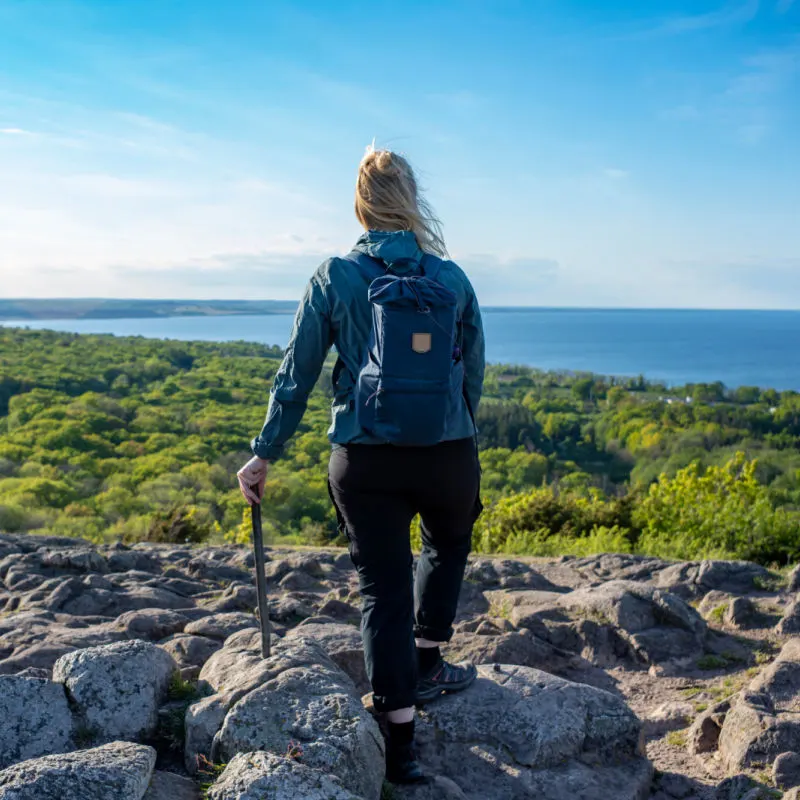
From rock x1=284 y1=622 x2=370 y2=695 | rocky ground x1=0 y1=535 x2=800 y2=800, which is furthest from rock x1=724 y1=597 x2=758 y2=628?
rock x1=284 y1=622 x2=370 y2=695

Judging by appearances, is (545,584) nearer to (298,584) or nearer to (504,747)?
(298,584)

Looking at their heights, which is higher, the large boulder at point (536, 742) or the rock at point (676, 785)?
the large boulder at point (536, 742)

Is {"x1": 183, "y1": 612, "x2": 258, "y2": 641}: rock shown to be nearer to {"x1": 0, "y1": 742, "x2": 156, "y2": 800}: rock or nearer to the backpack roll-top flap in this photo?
{"x1": 0, "y1": 742, "x2": 156, "y2": 800}: rock

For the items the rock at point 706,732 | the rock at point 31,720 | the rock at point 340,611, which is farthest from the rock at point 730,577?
the rock at point 31,720

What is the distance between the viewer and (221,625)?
13.9ft

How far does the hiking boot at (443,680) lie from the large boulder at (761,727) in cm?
106

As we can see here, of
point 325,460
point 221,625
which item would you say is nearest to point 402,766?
point 221,625

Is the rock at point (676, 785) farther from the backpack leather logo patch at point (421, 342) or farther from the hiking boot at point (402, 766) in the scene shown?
the backpack leather logo patch at point (421, 342)

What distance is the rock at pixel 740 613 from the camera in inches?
197

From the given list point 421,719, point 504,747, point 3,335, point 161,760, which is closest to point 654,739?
point 504,747

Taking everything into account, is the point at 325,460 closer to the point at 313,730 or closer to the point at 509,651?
the point at 509,651

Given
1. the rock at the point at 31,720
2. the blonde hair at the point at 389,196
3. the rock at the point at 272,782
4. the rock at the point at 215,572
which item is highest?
the blonde hair at the point at 389,196

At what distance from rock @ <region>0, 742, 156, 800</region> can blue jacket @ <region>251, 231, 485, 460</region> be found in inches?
40.4

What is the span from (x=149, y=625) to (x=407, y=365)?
2.63 meters
